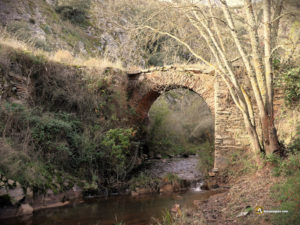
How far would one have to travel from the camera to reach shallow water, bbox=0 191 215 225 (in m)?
5.07

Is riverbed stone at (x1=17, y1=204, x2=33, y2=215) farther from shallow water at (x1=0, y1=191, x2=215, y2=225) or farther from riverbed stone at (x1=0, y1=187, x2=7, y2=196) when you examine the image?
riverbed stone at (x1=0, y1=187, x2=7, y2=196)

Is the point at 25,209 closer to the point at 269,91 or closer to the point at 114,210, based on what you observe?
the point at 114,210

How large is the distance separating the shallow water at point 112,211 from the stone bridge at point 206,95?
61.9 inches

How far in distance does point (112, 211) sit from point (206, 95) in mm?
4782

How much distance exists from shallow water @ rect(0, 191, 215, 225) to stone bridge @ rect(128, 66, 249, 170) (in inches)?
61.9

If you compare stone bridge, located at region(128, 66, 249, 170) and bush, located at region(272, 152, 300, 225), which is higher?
stone bridge, located at region(128, 66, 249, 170)

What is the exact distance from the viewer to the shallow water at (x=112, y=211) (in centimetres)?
507

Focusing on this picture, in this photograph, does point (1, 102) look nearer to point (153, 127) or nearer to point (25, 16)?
point (153, 127)

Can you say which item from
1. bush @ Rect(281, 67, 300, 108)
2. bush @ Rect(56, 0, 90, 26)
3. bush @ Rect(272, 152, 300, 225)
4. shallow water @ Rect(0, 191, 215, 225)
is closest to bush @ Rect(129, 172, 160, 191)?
shallow water @ Rect(0, 191, 215, 225)

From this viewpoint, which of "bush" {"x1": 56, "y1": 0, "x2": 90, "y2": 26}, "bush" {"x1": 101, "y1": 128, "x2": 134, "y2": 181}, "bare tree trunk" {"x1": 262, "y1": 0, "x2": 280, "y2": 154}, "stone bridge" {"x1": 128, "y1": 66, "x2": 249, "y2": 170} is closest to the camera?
"bare tree trunk" {"x1": 262, "y1": 0, "x2": 280, "y2": 154}

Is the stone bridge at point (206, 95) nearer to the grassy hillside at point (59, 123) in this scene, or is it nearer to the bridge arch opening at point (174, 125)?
the bridge arch opening at point (174, 125)

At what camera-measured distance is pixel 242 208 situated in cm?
443

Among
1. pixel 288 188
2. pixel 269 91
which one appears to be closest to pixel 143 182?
pixel 269 91

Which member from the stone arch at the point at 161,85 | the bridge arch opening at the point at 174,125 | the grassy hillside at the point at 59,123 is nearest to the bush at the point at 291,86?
the stone arch at the point at 161,85
